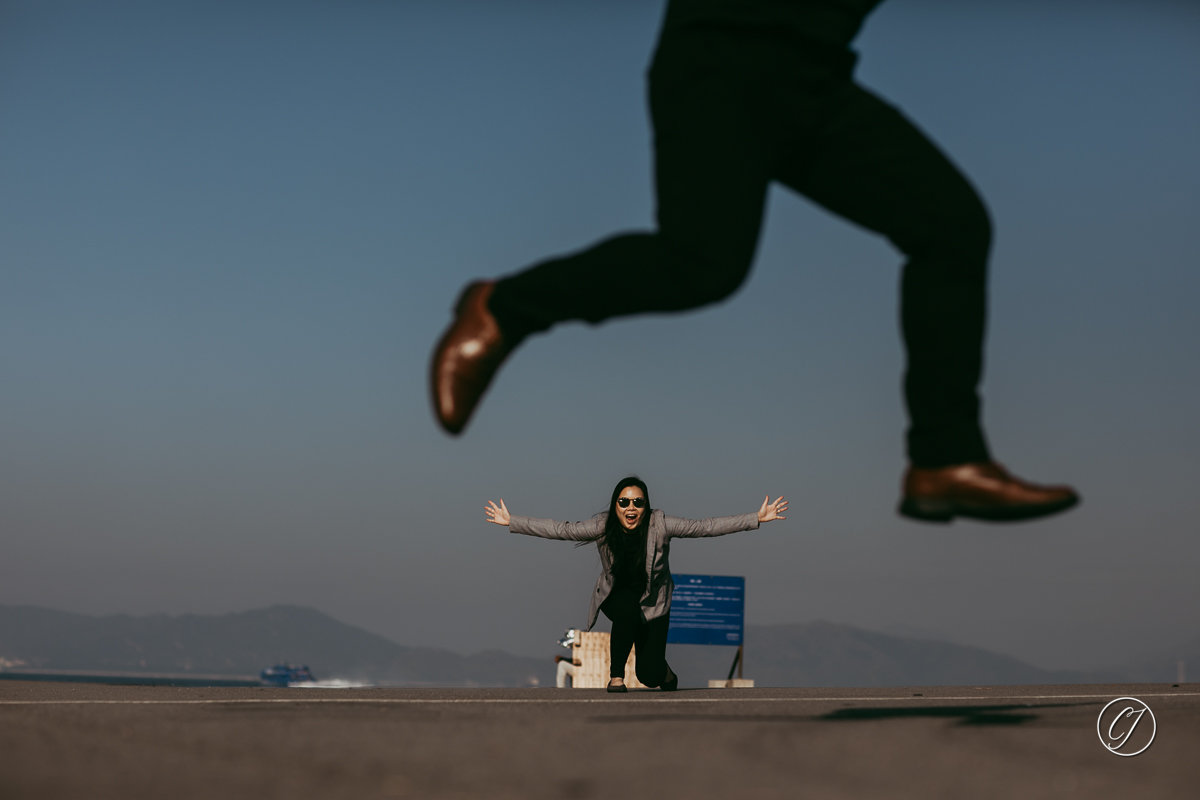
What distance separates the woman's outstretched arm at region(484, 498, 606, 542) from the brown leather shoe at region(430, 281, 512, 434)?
4.86 meters

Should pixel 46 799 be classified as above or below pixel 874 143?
below

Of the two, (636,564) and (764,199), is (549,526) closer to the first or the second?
(636,564)

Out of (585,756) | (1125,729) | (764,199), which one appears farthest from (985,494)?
(585,756)

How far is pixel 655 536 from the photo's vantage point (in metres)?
7.98

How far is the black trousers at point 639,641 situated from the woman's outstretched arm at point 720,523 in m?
0.63

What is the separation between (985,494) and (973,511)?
69 mm

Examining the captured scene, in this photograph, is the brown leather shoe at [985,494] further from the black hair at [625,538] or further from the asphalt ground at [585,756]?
the black hair at [625,538]

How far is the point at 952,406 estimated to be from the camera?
3.30 m

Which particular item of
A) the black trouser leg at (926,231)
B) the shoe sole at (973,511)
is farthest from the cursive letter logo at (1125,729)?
the black trouser leg at (926,231)

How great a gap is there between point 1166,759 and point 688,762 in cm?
111

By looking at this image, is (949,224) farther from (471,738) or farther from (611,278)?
(471,738)

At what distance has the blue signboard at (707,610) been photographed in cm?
1571

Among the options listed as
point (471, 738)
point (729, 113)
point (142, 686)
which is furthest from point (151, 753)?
point (142, 686)

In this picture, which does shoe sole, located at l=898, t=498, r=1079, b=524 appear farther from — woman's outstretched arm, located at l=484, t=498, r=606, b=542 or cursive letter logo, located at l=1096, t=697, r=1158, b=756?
woman's outstretched arm, located at l=484, t=498, r=606, b=542
